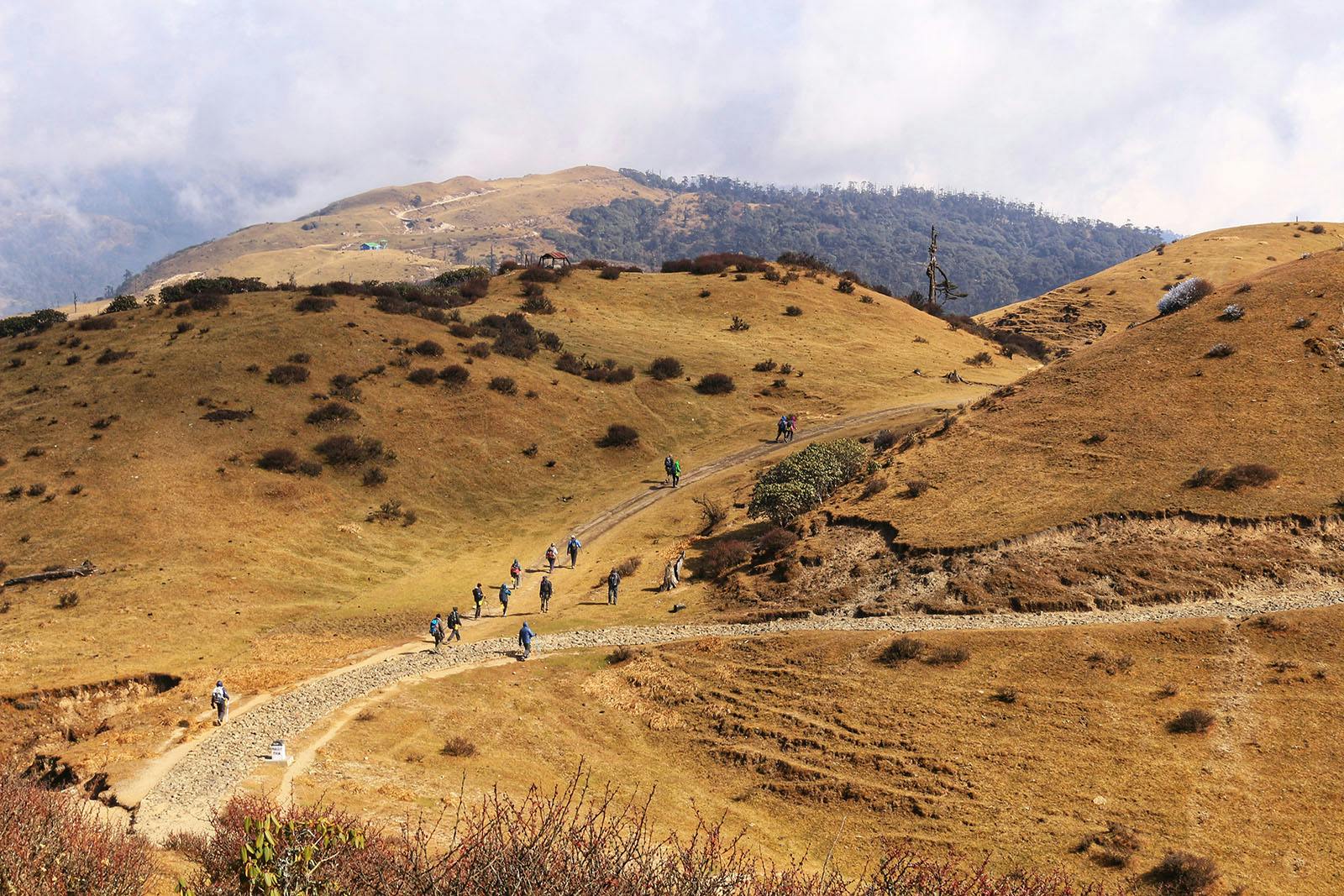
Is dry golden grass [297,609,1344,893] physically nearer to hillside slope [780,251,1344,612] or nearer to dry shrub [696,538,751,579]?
hillside slope [780,251,1344,612]

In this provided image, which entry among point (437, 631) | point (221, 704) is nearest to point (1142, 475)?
point (437, 631)

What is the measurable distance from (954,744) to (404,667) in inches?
676

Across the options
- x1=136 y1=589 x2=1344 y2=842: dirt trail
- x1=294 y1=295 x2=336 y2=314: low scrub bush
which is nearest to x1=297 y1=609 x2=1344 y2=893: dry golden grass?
x1=136 y1=589 x2=1344 y2=842: dirt trail

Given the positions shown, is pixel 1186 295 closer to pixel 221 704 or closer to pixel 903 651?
pixel 903 651

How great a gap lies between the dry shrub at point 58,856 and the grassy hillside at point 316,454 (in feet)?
49.8

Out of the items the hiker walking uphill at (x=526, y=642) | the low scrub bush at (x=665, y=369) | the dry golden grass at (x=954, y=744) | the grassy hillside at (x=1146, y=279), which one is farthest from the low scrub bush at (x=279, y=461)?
the grassy hillside at (x=1146, y=279)

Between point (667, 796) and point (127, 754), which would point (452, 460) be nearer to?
point (127, 754)

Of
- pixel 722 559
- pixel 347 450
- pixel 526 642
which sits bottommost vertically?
pixel 526 642

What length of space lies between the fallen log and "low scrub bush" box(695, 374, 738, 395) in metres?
38.0

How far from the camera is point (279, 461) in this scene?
135 ft

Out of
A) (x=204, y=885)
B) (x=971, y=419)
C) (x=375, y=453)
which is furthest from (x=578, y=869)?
(x=375, y=453)

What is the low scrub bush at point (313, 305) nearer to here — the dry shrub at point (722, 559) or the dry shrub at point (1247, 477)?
the dry shrub at point (722, 559)

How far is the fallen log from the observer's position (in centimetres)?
2991

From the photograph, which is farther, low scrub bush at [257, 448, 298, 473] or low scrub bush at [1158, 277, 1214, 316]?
low scrub bush at [257, 448, 298, 473]
